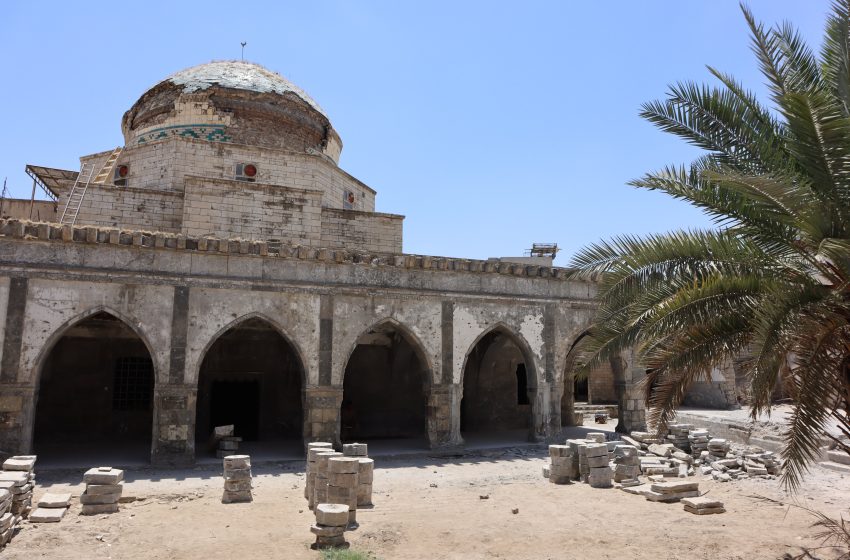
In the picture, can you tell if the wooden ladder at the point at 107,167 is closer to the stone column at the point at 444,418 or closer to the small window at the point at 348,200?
the small window at the point at 348,200

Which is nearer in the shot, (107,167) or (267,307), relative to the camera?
(267,307)

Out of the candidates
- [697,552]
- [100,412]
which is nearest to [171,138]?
[100,412]

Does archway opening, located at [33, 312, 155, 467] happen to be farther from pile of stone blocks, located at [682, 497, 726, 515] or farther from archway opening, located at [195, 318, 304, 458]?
pile of stone blocks, located at [682, 497, 726, 515]

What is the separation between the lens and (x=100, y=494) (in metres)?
9.05

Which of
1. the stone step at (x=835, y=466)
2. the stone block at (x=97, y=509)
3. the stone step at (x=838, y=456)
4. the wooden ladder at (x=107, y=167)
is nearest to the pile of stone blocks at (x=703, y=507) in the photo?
the stone step at (x=835, y=466)

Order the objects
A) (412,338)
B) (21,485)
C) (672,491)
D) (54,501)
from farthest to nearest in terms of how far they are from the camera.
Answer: (412,338)
(672,491)
(54,501)
(21,485)

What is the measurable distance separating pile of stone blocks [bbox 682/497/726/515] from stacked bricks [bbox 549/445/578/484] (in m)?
2.55

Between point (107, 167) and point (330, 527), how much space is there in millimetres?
15198

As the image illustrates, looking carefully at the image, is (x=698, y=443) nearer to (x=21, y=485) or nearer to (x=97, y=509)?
(x=97, y=509)

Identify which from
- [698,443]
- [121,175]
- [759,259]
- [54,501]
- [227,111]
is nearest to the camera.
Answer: [759,259]

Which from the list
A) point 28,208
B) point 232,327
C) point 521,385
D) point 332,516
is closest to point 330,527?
point 332,516

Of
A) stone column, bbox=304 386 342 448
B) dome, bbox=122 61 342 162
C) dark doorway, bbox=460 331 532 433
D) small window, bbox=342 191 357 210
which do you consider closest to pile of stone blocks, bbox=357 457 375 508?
stone column, bbox=304 386 342 448

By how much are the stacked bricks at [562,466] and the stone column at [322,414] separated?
188 inches

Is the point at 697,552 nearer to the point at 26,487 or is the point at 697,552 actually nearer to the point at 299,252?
the point at 26,487
